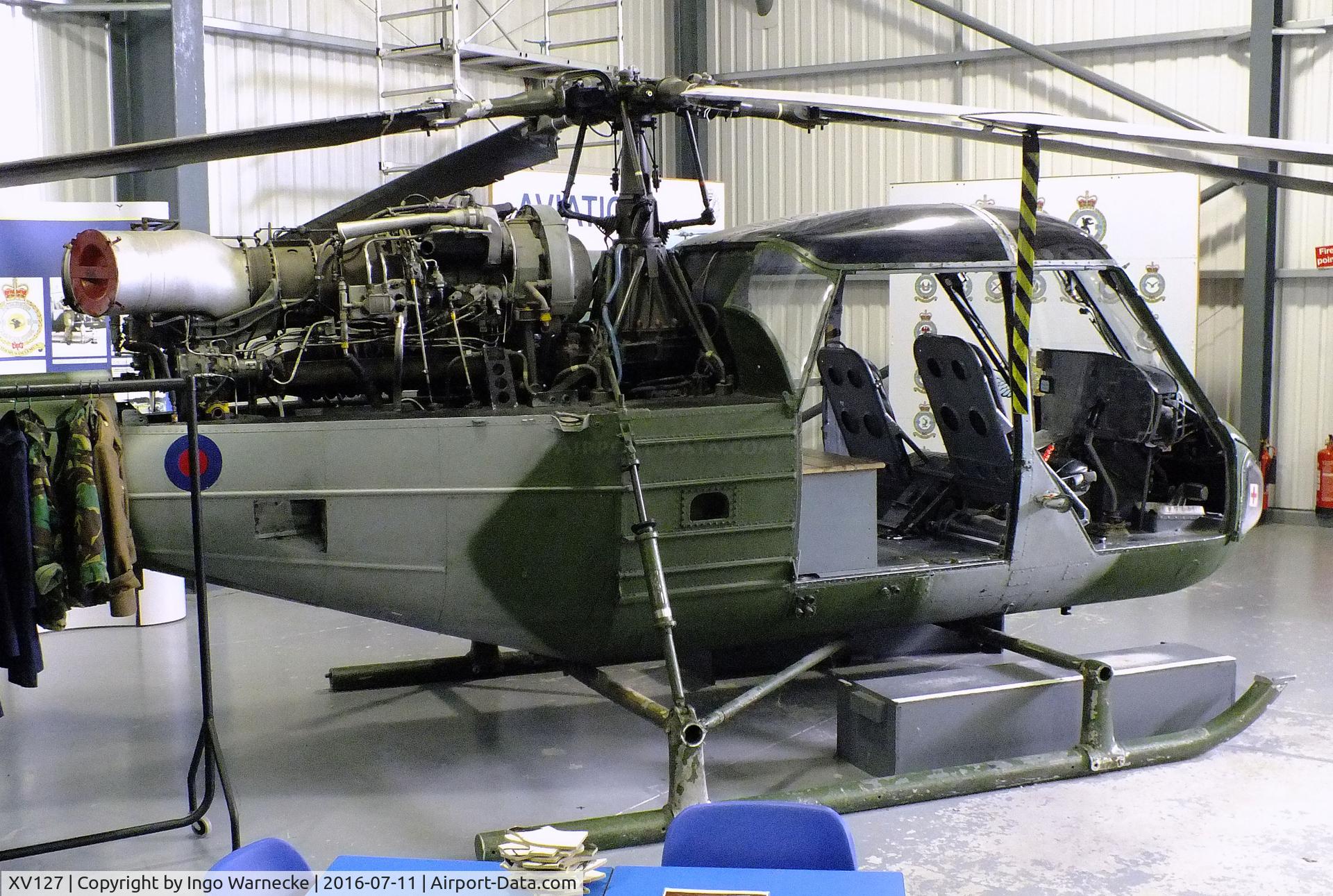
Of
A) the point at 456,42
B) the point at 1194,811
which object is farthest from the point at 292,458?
the point at 456,42

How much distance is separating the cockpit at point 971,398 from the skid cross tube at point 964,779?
0.86 metres

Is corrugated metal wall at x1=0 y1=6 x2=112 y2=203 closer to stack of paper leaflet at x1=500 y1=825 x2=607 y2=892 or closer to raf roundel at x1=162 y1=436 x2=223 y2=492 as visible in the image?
raf roundel at x1=162 y1=436 x2=223 y2=492

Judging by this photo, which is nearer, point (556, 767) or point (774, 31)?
point (556, 767)

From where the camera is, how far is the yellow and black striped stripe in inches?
204

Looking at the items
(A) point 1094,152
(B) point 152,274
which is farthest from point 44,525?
(A) point 1094,152

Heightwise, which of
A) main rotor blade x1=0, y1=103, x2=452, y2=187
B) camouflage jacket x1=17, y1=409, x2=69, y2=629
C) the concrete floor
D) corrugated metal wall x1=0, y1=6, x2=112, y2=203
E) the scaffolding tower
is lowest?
the concrete floor

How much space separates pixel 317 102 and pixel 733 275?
6702 mm

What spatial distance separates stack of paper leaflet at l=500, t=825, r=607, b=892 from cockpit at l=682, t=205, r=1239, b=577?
7.89 feet

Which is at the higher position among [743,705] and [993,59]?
[993,59]

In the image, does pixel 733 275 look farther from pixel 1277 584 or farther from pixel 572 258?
pixel 1277 584

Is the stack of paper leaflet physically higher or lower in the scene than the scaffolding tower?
lower

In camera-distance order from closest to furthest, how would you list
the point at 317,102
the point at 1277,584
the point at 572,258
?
the point at 572,258 → the point at 1277,584 → the point at 317,102

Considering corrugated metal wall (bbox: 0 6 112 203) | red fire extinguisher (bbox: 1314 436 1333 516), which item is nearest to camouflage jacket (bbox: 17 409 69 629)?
corrugated metal wall (bbox: 0 6 112 203)

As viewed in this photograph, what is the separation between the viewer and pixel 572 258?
5238 mm
